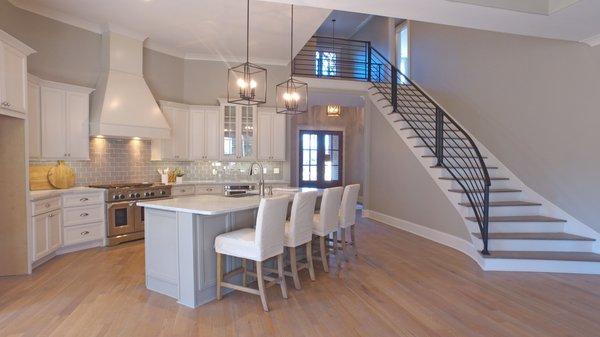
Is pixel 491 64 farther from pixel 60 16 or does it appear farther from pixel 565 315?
pixel 60 16

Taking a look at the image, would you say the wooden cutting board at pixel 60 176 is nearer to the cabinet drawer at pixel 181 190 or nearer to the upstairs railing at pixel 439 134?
the cabinet drawer at pixel 181 190

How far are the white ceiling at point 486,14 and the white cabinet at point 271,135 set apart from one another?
382cm

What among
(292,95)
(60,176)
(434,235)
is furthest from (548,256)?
(60,176)

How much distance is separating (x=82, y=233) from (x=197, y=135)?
8.51 ft

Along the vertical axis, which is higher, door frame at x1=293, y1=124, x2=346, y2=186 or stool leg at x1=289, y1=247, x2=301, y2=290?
door frame at x1=293, y1=124, x2=346, y2=186

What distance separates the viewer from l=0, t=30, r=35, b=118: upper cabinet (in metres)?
3.51

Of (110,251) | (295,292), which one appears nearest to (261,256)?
(295,292)

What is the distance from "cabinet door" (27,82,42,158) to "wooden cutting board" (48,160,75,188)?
1.13ft

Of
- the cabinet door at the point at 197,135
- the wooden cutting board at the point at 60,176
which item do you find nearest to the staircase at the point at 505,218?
the cabinet door at the point at 197,135

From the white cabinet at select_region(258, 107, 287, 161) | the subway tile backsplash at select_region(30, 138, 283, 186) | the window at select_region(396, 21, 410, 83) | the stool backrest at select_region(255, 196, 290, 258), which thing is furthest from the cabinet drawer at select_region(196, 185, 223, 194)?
the window at select_region(396, 21, 410, 83)

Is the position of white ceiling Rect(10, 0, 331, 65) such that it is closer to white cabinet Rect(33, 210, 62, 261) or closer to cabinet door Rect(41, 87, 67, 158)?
cabinet door Rect(41, 87, 67, 158)

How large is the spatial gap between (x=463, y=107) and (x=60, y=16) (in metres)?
6.86

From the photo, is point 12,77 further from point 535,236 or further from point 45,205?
point 535,236

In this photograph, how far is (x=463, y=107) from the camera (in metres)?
6.54
